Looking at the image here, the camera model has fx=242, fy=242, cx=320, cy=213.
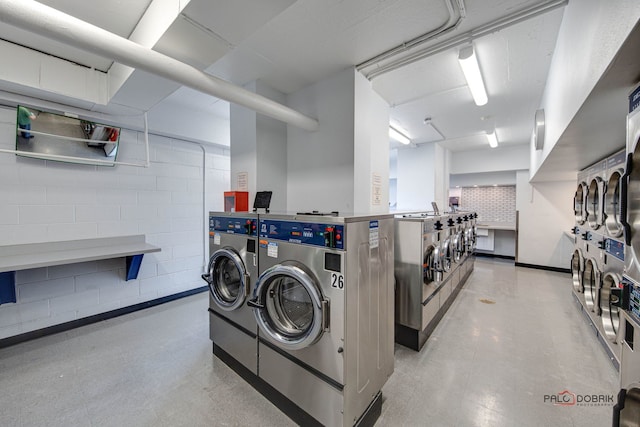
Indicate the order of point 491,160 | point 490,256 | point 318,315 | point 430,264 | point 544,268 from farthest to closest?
point 490,256
point 491,160
point 544,268
point 430,264
point 318,315

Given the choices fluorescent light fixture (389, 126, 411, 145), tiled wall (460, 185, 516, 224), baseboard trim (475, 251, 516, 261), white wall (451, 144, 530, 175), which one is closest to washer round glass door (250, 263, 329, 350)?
fluorescent light fixture (389, 126, 411, 145)

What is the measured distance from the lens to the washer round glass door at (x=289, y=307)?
1480mm

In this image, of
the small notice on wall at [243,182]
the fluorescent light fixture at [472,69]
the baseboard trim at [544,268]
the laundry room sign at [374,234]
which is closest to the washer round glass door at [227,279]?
the small notice on wall at [243,182]

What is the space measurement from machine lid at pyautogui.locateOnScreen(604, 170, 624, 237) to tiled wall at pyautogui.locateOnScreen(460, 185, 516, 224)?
5.02 m

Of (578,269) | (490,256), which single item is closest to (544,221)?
(490,256)

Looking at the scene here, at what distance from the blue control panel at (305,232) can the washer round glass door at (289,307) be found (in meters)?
0.19

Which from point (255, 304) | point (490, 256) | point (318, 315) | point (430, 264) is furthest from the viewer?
point (490, 256)

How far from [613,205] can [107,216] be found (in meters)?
5.70

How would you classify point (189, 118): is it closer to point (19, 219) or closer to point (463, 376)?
point (19, 219)

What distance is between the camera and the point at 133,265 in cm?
323

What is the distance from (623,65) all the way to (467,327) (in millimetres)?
2879

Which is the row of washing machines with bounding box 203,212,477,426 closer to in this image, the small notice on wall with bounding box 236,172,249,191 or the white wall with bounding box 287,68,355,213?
the small notice on wall with bounding box 236,172,249,191

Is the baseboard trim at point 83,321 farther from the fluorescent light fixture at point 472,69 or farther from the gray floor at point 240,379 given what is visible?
the fluorescent light fixture at point 472,69

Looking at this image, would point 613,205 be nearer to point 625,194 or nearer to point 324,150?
point 625,194
